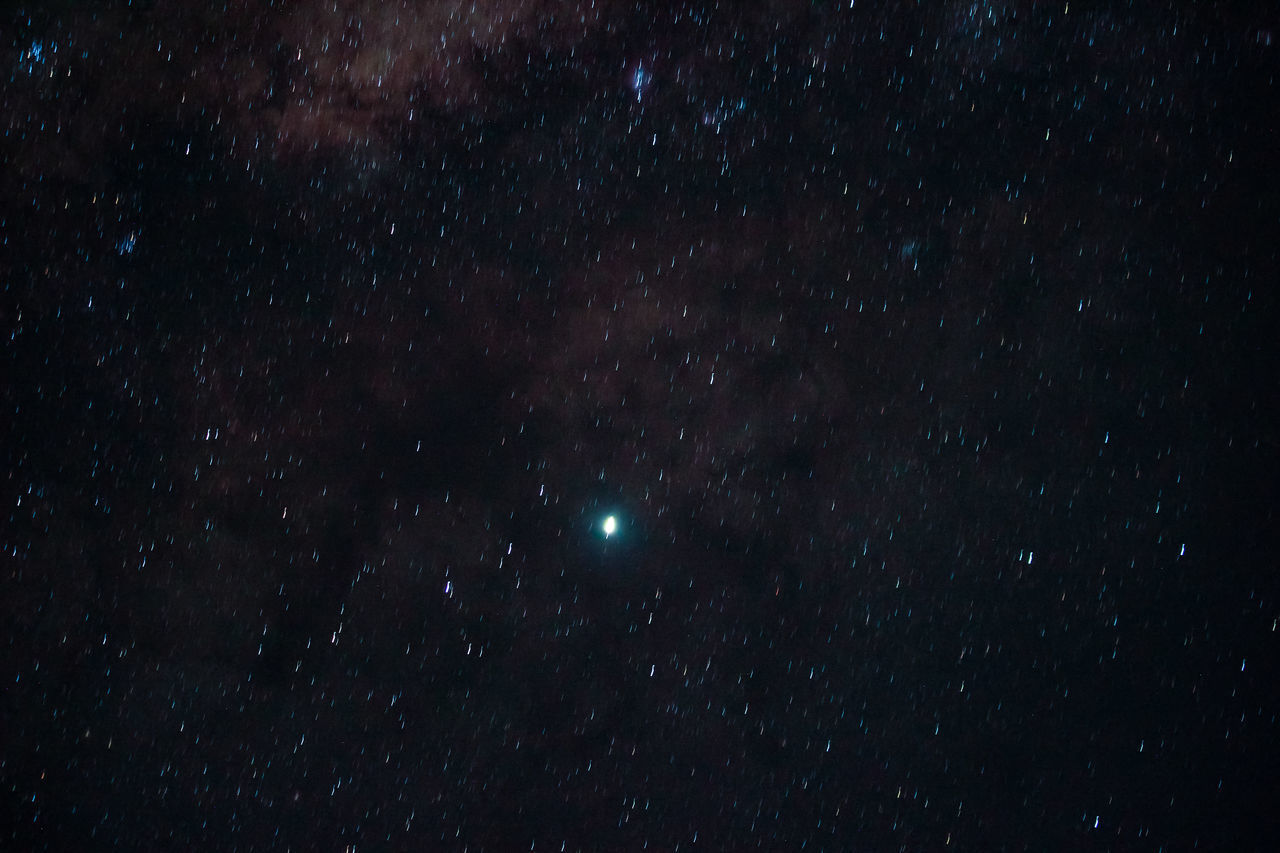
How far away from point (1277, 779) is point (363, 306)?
7463 millimetres

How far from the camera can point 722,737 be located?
15.2 ft

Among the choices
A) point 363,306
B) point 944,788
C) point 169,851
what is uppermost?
point 363,306

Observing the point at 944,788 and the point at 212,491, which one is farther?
the point at 944,788

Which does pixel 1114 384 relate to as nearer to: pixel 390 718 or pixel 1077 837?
pixel 1077 837

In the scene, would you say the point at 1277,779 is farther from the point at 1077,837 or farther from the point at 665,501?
the point at 665,501

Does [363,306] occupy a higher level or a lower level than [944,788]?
higher

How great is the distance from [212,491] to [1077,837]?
672cm

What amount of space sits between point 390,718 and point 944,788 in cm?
413

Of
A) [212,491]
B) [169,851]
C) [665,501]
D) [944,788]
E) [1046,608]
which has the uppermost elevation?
[212,491]

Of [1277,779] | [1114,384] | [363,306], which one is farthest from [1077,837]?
[363,306]

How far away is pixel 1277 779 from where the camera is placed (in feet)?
15.0

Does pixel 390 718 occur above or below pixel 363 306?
below

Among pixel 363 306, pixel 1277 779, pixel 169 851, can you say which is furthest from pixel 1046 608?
pixel 169 851

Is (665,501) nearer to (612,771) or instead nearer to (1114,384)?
(612,771)
